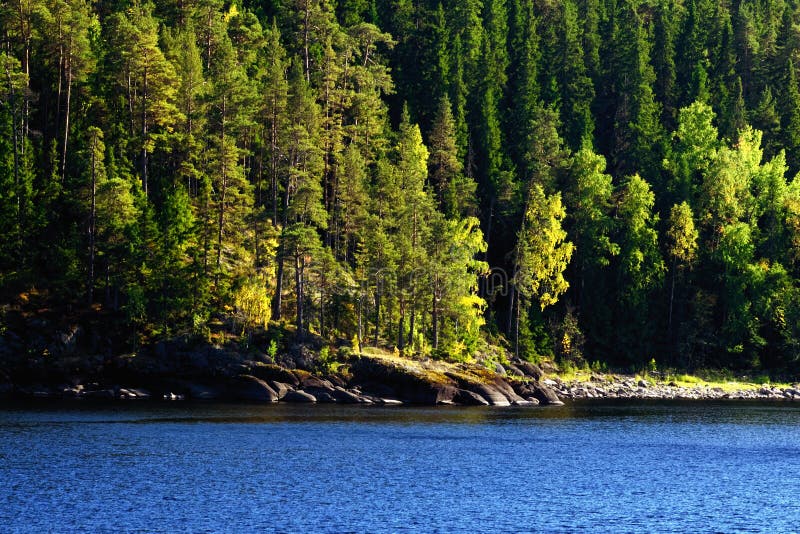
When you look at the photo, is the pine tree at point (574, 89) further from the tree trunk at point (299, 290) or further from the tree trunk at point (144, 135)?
the tree trunk at point (144, 135)

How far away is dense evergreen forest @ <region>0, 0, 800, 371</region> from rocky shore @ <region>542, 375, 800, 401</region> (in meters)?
5.95

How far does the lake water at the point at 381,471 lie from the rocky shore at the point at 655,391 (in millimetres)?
22075

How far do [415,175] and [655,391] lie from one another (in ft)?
107

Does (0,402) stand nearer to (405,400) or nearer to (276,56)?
(405,400)

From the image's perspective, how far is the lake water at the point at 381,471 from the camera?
3788 centimetres

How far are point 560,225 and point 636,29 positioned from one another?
41.3m

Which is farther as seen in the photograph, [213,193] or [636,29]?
[636,29]

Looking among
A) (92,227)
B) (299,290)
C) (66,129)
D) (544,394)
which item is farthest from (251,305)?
(544,394)

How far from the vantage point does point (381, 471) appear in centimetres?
4894

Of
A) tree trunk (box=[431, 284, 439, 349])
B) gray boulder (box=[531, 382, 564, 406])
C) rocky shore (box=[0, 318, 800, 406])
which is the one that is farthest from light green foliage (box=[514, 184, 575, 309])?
rocky shore (box=[0, 318, 800, 406])

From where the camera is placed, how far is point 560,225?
11175cm

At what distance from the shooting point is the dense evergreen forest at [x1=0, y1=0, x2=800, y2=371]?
86.1 meters

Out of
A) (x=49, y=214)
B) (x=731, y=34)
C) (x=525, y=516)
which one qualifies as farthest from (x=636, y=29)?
(x=525, y=516)

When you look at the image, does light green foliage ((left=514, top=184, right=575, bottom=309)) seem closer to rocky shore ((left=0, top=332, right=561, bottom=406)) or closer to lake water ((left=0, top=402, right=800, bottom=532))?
rocky shore ((left=0, top=332, right=561, bottom=406))
